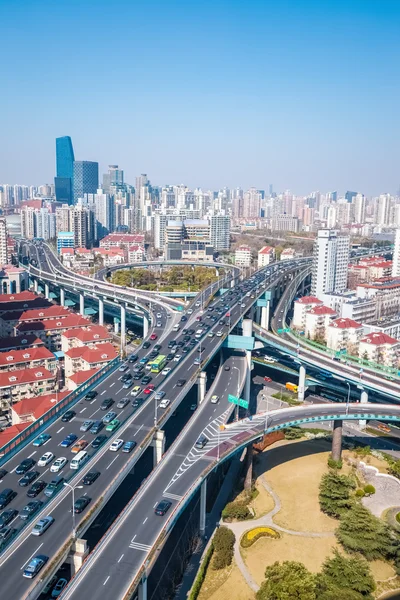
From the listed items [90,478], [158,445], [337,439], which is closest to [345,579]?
[158,445]

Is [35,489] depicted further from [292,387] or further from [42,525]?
[292,387]

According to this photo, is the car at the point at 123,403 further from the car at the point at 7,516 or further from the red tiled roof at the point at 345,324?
the red tiled roof at the point at 345,324

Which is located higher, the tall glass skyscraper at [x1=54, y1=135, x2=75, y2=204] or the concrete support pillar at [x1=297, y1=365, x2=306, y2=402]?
the tall glass skyscraper at [x1=54, y1=135, x2=75, y2=204]

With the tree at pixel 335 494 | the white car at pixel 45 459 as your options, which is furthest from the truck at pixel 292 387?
the white car at pixel 45 459

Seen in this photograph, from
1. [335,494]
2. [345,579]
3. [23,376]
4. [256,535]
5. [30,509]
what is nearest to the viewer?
[30,509]

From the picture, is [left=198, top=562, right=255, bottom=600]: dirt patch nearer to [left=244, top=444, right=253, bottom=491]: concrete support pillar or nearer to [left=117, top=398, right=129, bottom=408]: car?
[left=244, top=444, right=253, bottom=491]: concrete support pillar

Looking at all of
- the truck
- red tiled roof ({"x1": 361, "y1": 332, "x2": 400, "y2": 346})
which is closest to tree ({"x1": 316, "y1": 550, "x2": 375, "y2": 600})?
the truck
